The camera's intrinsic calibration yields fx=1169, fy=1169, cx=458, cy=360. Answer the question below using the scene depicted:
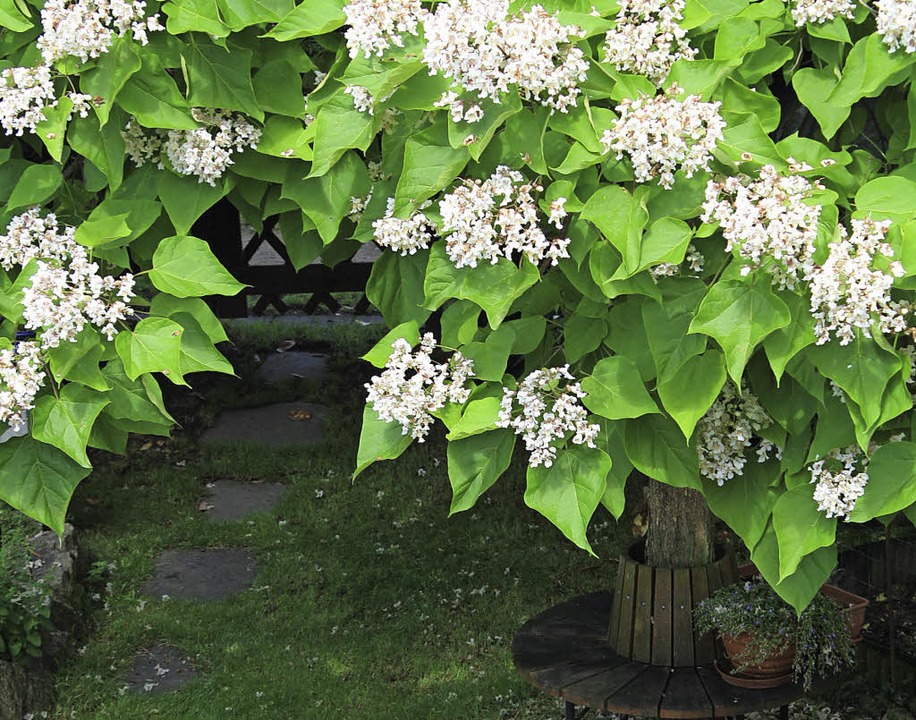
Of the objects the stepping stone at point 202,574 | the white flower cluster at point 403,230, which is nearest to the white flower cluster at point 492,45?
the white flower cluster at point 403,230

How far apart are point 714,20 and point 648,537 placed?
1918 mm

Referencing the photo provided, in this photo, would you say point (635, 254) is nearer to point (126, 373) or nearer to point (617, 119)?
point (617, 119)

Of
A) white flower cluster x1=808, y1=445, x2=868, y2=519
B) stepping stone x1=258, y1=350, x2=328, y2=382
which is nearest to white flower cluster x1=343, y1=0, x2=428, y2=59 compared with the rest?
white flower cluster x1=808, y1=445, x2=868, y2=519

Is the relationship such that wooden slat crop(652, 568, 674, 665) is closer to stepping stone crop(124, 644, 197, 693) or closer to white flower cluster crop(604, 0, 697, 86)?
white flower cluster crop(604, 0, 697, 86)

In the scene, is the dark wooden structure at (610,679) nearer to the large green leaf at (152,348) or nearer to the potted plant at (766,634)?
the potted plant at (766,634)

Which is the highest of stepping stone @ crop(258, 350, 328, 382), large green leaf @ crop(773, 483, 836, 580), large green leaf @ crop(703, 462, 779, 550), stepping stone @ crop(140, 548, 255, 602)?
large green leaf @ crop(773, 483, 836, 580)

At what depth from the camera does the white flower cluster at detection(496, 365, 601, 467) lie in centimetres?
234

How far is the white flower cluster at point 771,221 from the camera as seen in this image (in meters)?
1.99

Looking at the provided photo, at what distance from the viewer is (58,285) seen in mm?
2318

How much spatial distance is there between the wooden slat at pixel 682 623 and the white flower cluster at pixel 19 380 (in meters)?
2.13

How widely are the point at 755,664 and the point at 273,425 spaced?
5450 millimetres

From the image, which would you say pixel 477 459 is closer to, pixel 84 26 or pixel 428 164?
pixel 428 164

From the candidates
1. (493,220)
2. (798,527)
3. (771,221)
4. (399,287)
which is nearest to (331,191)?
(399,287)

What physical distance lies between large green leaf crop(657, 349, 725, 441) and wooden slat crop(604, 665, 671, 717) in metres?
1.37
